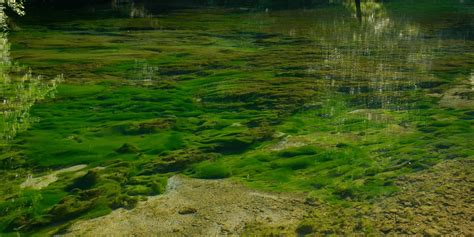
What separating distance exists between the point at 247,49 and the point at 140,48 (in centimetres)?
267

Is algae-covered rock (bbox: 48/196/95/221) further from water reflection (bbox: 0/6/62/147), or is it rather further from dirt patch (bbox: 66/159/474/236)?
water reflection (bbox: 0/6/62/147)

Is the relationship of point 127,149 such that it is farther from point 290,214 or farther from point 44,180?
point 290,214

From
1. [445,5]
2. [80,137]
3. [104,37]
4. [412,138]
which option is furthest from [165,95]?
[445,5]

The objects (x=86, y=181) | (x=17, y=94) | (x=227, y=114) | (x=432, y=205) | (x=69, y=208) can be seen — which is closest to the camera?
(x=432, y=205)

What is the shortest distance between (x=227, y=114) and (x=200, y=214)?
3025 millimetres

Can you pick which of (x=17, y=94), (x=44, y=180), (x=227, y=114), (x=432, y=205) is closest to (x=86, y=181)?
(x=44, y=180)

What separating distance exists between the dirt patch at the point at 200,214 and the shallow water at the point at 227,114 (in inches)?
8.5

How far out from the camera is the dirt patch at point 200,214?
395 cm

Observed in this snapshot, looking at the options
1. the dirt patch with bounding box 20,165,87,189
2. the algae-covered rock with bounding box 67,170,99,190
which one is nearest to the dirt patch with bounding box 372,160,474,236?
the algae-covered rock with bounding box 67,170,99,190

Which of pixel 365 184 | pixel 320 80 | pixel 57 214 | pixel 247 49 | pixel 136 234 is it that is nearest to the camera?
pixel 136 234

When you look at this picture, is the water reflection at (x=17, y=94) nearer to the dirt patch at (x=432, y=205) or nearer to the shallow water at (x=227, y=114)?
the shallow water at (x=227, y=114)

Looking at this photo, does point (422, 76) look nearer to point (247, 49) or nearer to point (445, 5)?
point (247, 49)

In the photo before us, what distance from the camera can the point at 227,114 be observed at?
7078mm

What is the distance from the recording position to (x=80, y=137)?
621 cm
